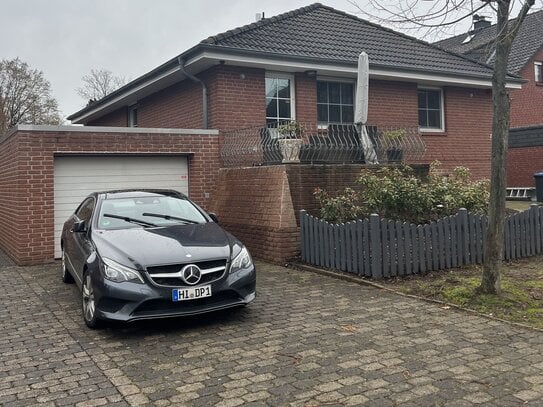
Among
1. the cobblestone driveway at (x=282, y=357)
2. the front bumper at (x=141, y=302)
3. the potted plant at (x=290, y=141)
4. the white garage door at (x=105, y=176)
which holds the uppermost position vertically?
the potted plant at (x=290, y=141)

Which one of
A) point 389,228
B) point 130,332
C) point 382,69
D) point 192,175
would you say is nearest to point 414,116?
point 382,69

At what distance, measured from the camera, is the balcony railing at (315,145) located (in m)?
9.80

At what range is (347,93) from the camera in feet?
48.1

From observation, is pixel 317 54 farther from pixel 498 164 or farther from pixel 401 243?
pixel 498 164

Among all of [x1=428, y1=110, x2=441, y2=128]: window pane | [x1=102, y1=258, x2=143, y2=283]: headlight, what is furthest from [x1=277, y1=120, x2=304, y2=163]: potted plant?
[x1=428, y1=110, x2=441, y2=128]: window pane

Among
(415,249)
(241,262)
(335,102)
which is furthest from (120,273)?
(335,102)

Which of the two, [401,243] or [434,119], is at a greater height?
[434,119]

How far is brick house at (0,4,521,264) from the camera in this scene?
10086mm

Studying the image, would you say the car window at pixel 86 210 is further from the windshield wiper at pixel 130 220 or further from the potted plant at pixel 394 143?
the potted plant at pixel 394 143

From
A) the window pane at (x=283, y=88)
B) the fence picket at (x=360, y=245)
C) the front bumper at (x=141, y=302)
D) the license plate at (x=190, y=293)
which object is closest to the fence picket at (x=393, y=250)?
the fence picket at (x=360, y=245)

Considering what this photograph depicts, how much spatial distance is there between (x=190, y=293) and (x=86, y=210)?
9.96 ft

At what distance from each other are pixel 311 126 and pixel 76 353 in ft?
22.3

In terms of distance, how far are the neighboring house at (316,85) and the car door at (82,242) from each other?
5120mm

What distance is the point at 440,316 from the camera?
5.84 m
